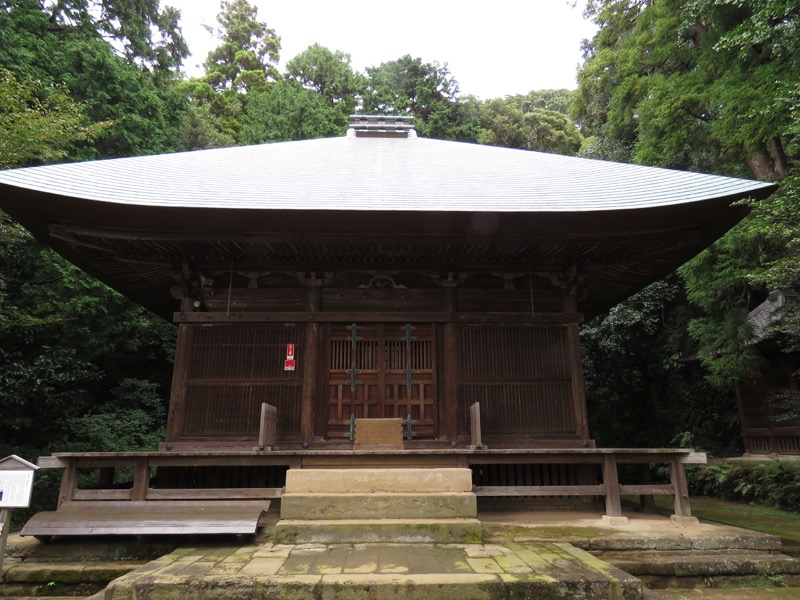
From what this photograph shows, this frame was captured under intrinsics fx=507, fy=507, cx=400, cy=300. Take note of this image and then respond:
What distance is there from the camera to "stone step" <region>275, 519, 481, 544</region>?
14.8 ft

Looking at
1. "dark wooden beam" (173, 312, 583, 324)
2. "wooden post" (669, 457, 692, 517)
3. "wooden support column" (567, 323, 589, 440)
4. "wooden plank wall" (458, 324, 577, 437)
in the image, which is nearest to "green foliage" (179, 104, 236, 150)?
"dark wooden beam" (173, 312, 583, 324)

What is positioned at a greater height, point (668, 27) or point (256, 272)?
point (668, 27)

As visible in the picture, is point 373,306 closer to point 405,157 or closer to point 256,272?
point 256,272

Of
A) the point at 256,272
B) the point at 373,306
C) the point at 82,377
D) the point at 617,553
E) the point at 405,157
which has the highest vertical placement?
the point at 405,157

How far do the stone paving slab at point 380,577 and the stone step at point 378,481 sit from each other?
101 centimetres

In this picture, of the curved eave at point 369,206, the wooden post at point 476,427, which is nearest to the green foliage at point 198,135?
the curved eave at point 369,206

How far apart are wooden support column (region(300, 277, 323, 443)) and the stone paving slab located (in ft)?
9.20

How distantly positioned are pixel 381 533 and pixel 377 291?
374 cm

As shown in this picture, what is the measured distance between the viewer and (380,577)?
340 cm

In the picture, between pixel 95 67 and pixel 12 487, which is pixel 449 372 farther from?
pixel 95 67

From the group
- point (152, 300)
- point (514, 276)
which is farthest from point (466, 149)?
point (152, 300)

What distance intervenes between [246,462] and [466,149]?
298 inches

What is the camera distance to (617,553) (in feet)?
15.4

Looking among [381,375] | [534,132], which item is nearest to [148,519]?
[381,375]
